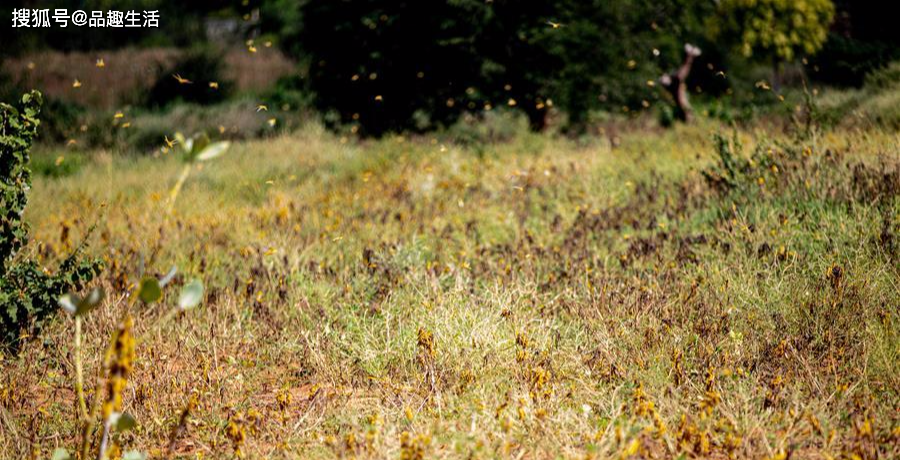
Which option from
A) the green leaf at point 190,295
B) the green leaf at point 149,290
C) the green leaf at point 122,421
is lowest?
the green leaf at point 122,421

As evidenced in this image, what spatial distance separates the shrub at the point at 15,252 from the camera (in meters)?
3.31

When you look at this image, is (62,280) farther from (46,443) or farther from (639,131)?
(639,131)

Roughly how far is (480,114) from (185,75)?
11306 mm

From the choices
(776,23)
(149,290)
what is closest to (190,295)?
(149,290)

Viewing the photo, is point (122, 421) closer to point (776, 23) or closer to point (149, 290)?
point (149, 290)

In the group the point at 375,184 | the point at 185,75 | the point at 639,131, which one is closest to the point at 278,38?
the point at 185,75

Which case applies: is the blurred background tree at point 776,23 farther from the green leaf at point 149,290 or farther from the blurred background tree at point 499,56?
the green leaf at point 149,290

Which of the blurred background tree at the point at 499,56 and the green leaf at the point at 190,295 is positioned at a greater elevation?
Result: the green leaf at the point at 190,295

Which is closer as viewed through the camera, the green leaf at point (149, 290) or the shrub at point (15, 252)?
the green leaf at point (149, 290)

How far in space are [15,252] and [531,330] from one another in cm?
265

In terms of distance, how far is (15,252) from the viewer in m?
3.45

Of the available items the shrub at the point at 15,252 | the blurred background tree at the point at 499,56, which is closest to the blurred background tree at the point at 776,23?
the blurred background tree at the point at 499,56

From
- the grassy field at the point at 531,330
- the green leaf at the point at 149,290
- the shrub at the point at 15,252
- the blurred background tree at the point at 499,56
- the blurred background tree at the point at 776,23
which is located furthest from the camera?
the blurred background tree at the point at 776,23

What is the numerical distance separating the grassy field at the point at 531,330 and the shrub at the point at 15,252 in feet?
0.58
